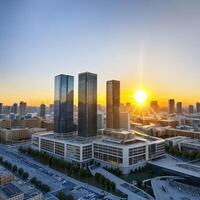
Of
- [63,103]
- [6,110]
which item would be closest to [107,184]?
[63,103]

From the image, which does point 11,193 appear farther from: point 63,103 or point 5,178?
point 63,103

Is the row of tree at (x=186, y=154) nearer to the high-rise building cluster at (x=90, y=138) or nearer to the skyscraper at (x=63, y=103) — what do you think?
the high-rise building cluster at (x=90, y=138)

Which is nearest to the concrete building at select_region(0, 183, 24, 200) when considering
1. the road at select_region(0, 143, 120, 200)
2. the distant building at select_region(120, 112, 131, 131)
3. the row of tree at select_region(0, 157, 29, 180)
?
the road at select_region(0, 143, 120, 200)

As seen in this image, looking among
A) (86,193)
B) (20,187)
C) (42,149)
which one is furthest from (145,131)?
(20,187)

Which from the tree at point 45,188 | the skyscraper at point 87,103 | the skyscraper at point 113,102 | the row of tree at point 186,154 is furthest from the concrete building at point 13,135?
the row of tree at point 186,154

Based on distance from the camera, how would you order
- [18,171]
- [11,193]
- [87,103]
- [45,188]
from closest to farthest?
[11,193] → [45,188] → [18,171] → [87,103]
